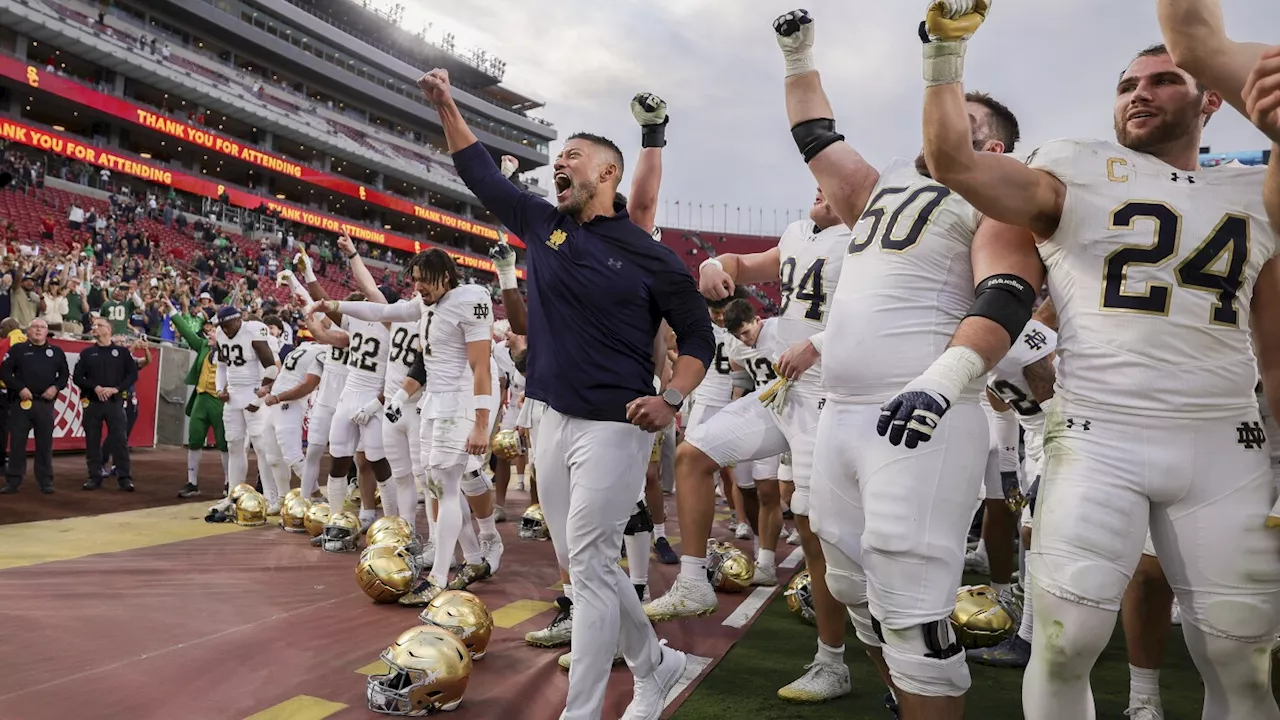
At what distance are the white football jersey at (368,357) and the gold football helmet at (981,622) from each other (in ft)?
16.5

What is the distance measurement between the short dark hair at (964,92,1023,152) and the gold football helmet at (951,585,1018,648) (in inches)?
93.6

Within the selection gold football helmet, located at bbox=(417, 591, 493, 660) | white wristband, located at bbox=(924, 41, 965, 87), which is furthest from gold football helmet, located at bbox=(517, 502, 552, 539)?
white wristband, located at bbox=(924, 41, 965, 87)

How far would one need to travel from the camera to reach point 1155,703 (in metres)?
3.03

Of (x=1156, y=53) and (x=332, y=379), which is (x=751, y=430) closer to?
(x=1156, y=53)

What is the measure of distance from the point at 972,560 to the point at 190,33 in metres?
50.1

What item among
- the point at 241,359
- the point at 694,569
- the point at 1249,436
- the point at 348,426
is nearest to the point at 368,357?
the point at 348,426

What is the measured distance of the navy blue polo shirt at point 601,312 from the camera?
9.83ft

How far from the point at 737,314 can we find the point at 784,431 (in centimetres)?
138

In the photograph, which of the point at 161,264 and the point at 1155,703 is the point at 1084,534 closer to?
the point at 1155,703

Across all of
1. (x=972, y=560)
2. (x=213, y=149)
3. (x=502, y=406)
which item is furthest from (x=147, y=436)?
(x=213, y=149)

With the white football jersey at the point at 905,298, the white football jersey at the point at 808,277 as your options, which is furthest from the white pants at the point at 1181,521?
the white football jersey at the point at 808,277

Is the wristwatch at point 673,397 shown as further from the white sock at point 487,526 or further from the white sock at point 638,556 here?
the white sock at point 487,526

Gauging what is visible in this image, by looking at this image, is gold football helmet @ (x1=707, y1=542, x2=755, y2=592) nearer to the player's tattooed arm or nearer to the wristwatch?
the wristwatch

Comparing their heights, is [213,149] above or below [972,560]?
above
